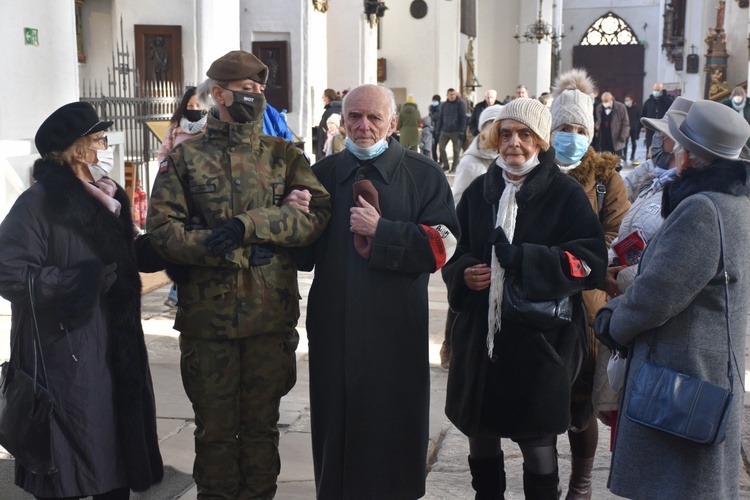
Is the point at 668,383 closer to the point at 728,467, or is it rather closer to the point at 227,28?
the point at 728,467

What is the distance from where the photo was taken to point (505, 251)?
380 centimetres

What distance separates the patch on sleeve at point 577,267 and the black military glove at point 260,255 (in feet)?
3.62

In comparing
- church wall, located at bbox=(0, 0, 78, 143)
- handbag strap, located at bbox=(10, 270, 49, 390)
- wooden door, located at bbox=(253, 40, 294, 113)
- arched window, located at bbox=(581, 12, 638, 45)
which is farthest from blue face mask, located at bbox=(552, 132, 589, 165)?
arched window, located at bbox=(581, 12, 638, 45)

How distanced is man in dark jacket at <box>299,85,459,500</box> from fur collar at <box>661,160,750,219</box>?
0.92m

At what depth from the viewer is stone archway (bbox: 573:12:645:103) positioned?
54906 millimetres

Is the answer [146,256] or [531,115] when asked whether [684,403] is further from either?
[146,256]

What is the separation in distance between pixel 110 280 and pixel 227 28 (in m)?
10.6

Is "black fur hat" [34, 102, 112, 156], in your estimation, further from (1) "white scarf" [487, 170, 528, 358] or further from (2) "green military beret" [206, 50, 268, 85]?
(1) "white scarf" [487, 170, 528, 358]

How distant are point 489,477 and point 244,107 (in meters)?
1.73

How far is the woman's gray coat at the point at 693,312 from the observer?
10.3 feet

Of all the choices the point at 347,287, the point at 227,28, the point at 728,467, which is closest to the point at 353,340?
the point at 347,287

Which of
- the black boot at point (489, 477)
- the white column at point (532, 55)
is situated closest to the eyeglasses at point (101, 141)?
the black boot at point (489, 477)

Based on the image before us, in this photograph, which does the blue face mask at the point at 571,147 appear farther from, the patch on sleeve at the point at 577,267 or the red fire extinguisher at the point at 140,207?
the red fire extinguisher at the point at 140,207

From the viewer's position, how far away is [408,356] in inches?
154
